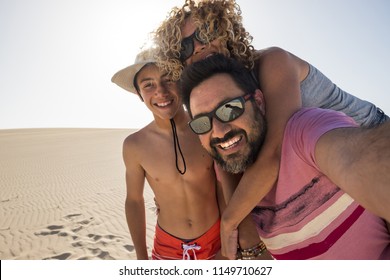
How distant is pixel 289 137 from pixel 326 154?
0.28 metres

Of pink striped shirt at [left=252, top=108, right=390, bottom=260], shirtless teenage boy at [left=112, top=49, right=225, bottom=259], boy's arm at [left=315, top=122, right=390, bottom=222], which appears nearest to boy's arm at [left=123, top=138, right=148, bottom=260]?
shirtless teenage boy at [left=112, top=49, right=225, bottom=259]

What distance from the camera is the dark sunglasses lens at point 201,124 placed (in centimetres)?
182

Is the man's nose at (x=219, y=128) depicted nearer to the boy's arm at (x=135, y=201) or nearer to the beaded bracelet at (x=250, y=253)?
the beaded bracelet at (x=250, y=253)

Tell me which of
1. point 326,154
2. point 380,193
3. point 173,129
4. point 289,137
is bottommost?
point 380,193

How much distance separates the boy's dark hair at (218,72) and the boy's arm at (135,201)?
124 cm

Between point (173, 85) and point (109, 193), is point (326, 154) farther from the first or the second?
point (109, 193)

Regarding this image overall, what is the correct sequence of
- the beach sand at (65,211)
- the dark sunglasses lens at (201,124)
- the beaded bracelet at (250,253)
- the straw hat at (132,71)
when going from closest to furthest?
the dark sunglasses lens at (201,124) → the beaded bracelet at (250,253) → the straw hat at (132,71) → the beach sand at (65,211)

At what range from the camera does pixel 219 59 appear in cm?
188

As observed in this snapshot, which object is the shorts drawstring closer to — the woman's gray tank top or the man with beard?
the man with beard

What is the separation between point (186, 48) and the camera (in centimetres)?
212

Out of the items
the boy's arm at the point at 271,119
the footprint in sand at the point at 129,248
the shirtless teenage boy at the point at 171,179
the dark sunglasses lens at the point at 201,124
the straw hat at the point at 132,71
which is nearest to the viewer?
the boy's arm at the point at 271,119

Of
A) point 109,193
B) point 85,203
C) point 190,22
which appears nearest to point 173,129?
point 190,22

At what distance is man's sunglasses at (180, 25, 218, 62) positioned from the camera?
205 cm

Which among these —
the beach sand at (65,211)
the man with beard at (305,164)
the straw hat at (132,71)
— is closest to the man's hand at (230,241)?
the man with beard at (305,164)
